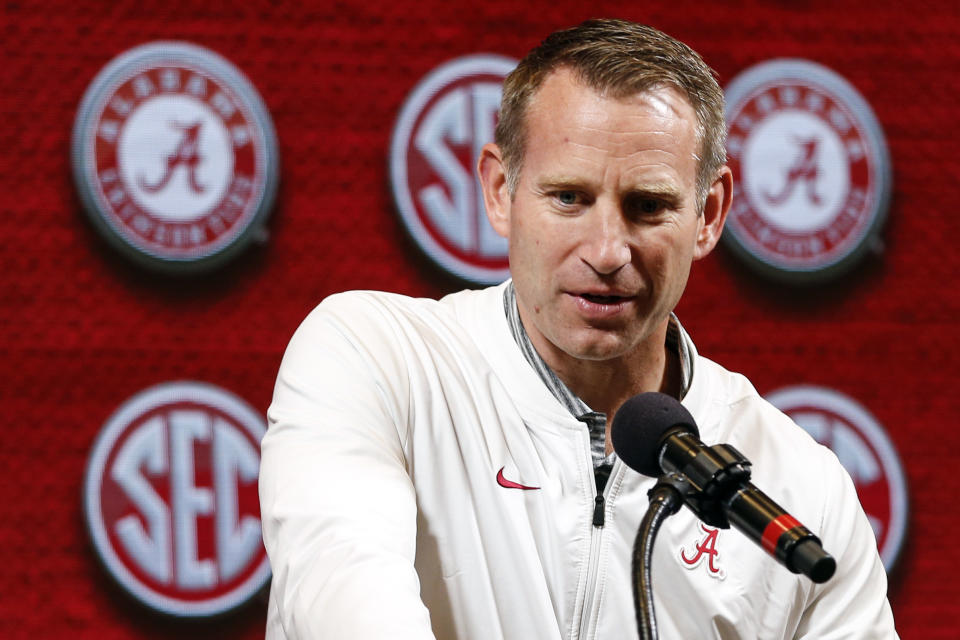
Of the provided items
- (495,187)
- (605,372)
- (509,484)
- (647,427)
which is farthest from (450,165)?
(647,427)

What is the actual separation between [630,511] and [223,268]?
90 centimetres

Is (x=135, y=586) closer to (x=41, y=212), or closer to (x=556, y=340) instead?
(x=41, y=212)

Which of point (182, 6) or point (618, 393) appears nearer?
point (618, 393)

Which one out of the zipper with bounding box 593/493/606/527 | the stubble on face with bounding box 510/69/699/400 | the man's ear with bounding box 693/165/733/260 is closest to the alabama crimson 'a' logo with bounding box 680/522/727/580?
the zipper with bounding box 593/493/606/527

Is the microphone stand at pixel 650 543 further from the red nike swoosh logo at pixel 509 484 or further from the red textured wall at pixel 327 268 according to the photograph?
the red textured wall at pixel 327 268

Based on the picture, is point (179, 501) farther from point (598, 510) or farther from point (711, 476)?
point (711, 476)

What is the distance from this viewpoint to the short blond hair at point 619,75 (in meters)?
1.24

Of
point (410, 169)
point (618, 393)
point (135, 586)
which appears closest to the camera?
point (618, 393)

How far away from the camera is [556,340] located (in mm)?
1248

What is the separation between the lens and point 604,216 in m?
1.21

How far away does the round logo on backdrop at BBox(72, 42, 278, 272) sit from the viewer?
184cm

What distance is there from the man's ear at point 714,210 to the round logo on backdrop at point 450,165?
61 cm

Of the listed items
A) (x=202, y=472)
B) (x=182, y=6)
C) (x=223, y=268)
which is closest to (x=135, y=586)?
(x=202, y=472)

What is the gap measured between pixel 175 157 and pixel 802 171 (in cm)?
107
